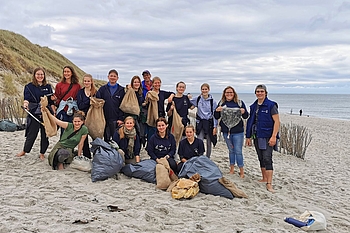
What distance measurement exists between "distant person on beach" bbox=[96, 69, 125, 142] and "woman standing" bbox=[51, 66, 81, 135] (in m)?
0.45

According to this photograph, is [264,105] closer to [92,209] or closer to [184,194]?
[184,194]

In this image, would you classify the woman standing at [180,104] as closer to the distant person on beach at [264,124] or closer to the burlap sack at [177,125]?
the burlap sack at [177,125]

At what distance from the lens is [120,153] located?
19.5 ft

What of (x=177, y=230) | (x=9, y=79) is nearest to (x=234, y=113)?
(x=177, y=230)

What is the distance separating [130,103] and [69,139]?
128 centimetres

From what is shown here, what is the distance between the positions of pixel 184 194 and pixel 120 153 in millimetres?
1577

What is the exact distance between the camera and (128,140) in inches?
241

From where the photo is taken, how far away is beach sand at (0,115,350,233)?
3.93m

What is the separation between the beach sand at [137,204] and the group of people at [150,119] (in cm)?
48

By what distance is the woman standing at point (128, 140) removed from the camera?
6.04 metres

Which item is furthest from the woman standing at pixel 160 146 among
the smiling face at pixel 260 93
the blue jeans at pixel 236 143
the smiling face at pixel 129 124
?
the smiling face at pixel 260 93

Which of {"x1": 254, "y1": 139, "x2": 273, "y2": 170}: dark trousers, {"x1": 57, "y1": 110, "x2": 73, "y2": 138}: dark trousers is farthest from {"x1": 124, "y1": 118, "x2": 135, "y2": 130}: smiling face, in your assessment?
{"x1": 254, "y1": 139, "x2": 273, "y2": 170}: dark trousers

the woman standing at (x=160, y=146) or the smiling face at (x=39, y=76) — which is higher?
the smiling face at (x=39, y=76)

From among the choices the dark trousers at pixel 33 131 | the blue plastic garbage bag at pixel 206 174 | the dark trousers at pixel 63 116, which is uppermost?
the dark trousers at pixel 63 116
